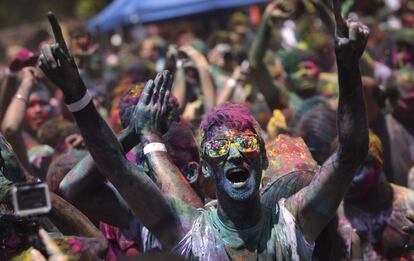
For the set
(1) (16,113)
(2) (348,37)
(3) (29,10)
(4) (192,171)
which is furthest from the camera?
(3) (29,10)

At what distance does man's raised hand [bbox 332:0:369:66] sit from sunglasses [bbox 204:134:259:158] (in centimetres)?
58

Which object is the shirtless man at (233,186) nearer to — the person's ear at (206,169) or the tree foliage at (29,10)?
the person's ear at (206,169)

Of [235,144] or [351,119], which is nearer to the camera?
[351,119]

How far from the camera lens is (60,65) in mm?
3256

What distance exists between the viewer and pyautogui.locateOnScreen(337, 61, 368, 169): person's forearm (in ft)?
10.8

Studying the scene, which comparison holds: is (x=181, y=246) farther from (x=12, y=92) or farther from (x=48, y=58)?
(x=12, y=92)

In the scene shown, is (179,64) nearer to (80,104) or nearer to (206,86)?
(206,86)

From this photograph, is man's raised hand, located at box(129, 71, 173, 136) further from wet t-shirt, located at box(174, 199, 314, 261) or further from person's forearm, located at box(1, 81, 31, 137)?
person's forearm, located at box(1, 81, 31, 137)

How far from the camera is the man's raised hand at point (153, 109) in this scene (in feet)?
12.9

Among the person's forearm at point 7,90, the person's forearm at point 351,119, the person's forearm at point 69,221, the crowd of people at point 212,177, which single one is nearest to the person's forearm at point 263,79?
the crowd of people at point 212,177

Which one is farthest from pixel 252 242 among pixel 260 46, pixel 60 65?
pixel 260 46

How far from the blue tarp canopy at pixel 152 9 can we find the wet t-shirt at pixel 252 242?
12.4 m

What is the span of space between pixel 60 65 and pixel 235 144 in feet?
2.60

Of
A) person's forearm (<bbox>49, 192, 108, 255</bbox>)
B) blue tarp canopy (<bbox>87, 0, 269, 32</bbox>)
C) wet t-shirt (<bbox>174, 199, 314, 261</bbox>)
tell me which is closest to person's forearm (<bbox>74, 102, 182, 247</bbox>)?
wet t-shirt (<bbox>174, 199, 314, 261</bbox>)
